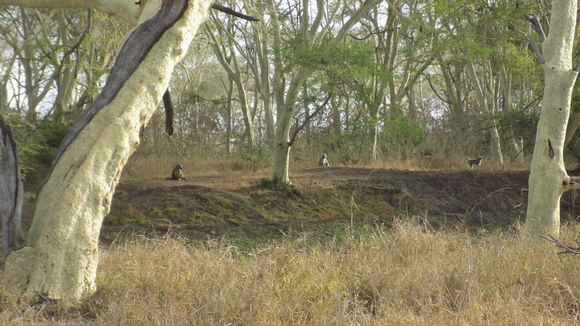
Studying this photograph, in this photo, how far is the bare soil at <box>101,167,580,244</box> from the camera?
900 cm

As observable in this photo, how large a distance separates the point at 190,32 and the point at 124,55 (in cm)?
62

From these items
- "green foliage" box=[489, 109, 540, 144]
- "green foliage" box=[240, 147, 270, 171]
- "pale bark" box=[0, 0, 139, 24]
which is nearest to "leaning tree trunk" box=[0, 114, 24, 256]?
"pale bark" box=[0, 0, 139, 24]

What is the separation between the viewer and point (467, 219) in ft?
35.2

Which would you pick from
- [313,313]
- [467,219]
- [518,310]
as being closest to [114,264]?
[313,313]

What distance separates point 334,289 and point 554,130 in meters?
4.09

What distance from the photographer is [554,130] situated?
6.60m

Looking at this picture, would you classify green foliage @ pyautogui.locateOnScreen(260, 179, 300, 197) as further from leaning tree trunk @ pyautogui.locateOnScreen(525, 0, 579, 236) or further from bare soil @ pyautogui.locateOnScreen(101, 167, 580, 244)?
leaning tree trunk @ pyautogui.locateOnScreen(525, 0, 579, 236)

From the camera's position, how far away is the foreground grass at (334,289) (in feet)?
11.9

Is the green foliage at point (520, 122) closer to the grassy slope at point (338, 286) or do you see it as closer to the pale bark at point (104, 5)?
the grassy slope at point (338, 286)

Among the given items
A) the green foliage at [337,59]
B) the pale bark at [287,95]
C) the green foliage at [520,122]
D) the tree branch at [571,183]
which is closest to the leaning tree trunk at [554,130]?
the tree branch at [571,183]

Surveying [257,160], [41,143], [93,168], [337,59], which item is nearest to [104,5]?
[93,168]

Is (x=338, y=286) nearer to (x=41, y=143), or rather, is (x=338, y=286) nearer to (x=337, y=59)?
(x=337, y=59)

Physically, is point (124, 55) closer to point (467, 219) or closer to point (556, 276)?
point (556, 276)

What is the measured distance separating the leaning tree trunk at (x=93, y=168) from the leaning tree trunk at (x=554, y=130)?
4718 mm
